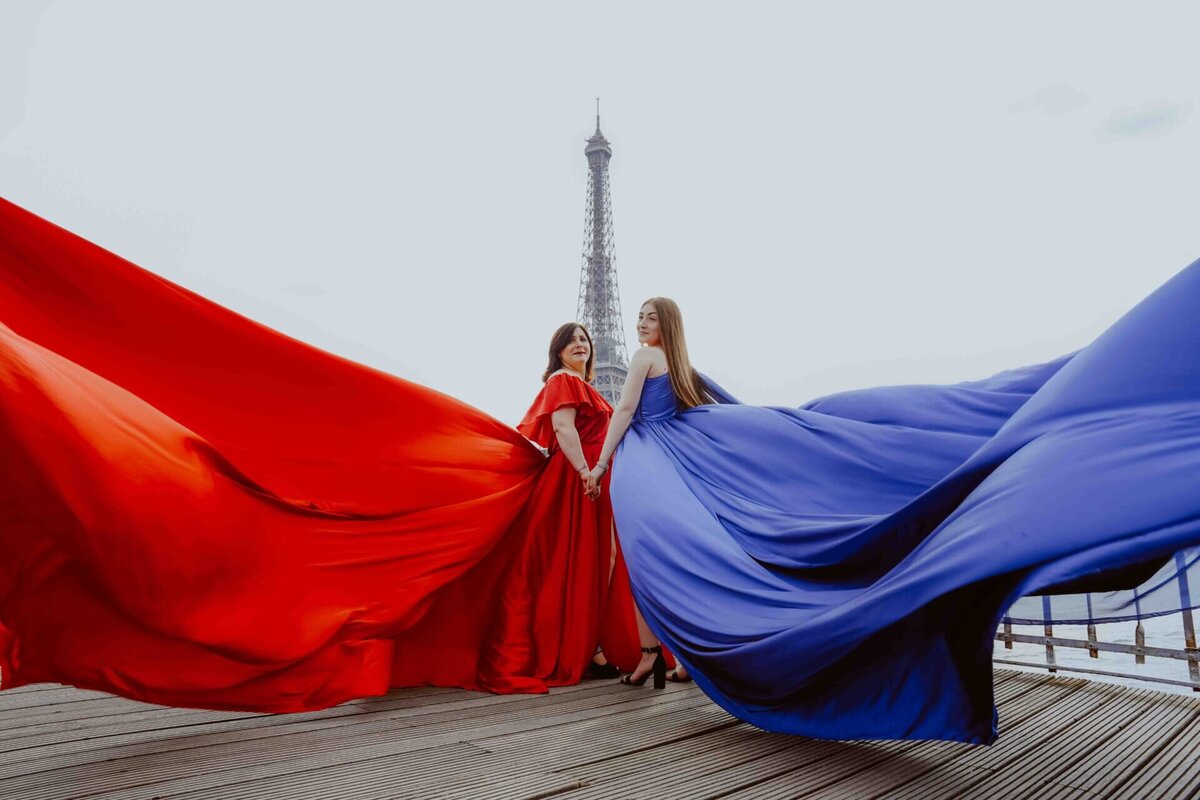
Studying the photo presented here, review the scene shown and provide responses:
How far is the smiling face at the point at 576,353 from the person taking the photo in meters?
4.22

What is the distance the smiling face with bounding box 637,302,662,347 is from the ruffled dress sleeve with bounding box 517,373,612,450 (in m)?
0.44

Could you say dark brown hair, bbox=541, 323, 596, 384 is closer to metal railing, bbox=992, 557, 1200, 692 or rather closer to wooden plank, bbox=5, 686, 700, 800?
wooden plank, bbox=5, 686, 700, 800

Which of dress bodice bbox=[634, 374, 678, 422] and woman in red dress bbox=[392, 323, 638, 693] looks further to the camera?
dress bodice bbox=[634, 374, 678, 422]

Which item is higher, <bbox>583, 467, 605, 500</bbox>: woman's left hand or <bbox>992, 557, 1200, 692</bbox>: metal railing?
<bbox>583, 467, 605, 500</bbox>: woman's left hand

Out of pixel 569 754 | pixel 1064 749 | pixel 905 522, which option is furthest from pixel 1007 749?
pixel 569 754

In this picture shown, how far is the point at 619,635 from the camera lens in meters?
3.79

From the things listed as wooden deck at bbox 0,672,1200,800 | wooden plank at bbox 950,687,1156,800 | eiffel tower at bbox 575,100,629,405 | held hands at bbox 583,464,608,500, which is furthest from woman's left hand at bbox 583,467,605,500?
eiffel tower at bbox 575,100,629,405

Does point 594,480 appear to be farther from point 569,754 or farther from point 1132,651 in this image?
point 1132,651

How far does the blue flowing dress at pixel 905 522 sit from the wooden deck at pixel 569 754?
206 mm

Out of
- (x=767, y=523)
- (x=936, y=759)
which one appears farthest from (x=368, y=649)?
(x=936, y=759)

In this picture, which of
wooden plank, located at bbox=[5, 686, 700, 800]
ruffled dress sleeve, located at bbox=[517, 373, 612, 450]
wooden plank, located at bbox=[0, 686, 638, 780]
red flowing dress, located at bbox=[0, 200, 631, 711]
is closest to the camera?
wooden plank, located at bbox=[5, 686, 700, 800]

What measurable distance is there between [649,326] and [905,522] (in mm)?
2020

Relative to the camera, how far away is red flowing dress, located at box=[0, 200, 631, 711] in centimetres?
215

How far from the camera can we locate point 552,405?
13.1 feet
